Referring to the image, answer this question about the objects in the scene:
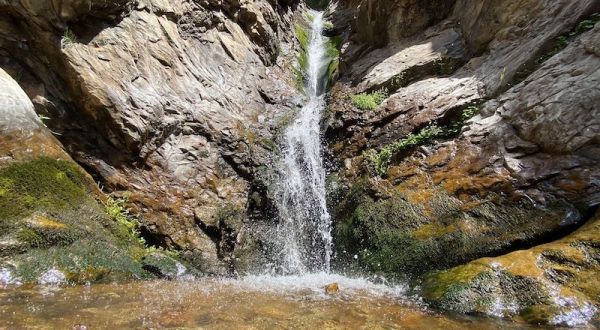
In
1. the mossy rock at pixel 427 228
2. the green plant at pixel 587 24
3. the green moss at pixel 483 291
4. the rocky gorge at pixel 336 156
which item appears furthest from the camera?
the green plant at pixel 587 24

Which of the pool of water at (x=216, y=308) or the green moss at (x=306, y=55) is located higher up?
the green moss at (x=306, y=55)

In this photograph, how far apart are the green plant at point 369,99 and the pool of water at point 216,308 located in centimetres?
564

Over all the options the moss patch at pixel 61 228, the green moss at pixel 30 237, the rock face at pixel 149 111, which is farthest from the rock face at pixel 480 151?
the green moss at pixel 30 237

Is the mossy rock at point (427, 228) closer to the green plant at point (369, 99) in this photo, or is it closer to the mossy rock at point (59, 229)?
the green plant at point (369, 99)

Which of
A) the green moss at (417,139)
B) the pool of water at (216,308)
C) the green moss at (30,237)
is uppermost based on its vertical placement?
the green moss at (417,139)

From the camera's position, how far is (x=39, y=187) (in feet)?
23.4

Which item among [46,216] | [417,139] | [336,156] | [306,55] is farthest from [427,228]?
[306,55]

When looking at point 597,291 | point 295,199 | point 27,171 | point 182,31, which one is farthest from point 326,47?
point 597,291

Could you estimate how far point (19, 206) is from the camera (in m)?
6.74

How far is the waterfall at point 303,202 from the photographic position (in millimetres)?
8977

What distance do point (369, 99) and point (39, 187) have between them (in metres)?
7.88

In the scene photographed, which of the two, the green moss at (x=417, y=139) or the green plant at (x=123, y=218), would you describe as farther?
the green moss at (x=417, y=139)

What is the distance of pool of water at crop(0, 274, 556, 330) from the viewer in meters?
4.52

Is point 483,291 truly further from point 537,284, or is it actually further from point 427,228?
point 427,228
